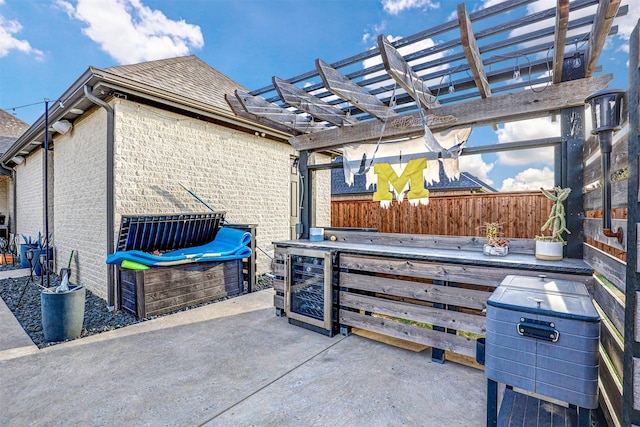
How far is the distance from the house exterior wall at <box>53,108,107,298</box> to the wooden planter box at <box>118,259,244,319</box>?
3.75 ft

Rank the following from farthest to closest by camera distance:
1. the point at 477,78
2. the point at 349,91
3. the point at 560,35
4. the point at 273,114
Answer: the point at 273,114 < the point at 349,91 < the point at 477,78 < the point at 560,35

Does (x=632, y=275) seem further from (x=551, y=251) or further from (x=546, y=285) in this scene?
(x=551, y=251)

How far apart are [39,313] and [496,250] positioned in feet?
20.6

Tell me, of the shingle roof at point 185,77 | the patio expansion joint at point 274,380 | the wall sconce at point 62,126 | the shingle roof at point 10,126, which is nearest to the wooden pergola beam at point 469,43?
the patio expansion joint at point 274,380

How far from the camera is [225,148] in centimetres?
643

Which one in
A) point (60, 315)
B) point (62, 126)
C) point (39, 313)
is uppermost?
point (62, 126)

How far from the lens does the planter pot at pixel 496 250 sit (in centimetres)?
310

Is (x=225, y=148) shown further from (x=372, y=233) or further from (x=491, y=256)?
(x=491, y=256)

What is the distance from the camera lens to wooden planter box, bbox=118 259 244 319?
4.36 m

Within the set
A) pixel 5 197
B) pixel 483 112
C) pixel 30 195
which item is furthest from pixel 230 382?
pixel 5 197

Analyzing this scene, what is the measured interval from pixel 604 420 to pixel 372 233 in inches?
110

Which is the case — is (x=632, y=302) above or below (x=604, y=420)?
above

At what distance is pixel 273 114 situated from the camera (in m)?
4.38

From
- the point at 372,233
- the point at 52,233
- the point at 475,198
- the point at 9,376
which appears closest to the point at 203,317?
the point at 9,376
